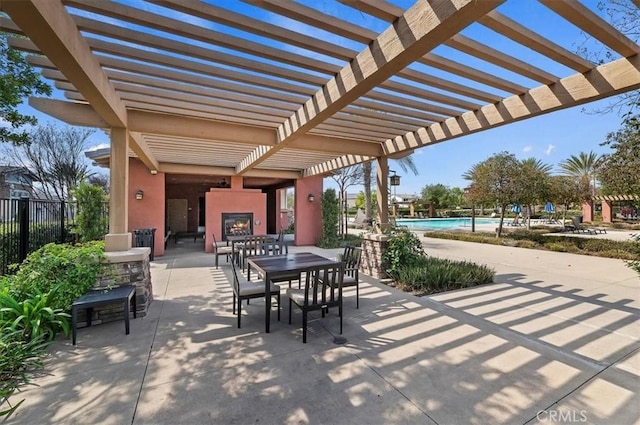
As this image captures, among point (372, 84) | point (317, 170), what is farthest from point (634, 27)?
point (317, 170)

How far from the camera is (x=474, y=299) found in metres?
4.75

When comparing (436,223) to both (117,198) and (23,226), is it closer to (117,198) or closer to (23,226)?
(117,198)

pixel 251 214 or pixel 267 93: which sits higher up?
pixel 267 93

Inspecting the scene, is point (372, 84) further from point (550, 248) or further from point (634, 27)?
point (550, 248)

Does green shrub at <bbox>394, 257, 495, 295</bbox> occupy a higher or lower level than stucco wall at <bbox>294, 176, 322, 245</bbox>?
lower

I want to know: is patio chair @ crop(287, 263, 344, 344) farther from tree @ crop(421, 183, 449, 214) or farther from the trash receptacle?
tree @ crop(421, 183, 449, 214)

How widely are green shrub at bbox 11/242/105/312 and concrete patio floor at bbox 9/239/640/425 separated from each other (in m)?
0.53

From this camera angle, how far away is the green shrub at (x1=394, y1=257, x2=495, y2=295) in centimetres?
532

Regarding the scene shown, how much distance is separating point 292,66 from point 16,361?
416cm

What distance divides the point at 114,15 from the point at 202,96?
1682 millimetres

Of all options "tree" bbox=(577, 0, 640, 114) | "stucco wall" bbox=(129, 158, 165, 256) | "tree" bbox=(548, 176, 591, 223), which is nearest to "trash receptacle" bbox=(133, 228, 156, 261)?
"stucco wall" bbox=(129, 158, 165, 256)

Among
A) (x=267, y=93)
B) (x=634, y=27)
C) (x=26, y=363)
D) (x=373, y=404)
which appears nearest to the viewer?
(x=373, y=404)

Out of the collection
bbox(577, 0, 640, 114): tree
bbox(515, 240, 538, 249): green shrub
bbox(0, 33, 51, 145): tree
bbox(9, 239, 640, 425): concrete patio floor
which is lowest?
bbox(9, 239, 640, 425): concrete patio floor

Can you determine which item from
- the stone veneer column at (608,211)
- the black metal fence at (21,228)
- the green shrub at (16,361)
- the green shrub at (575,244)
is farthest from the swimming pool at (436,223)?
the green shrub at (16,361)
